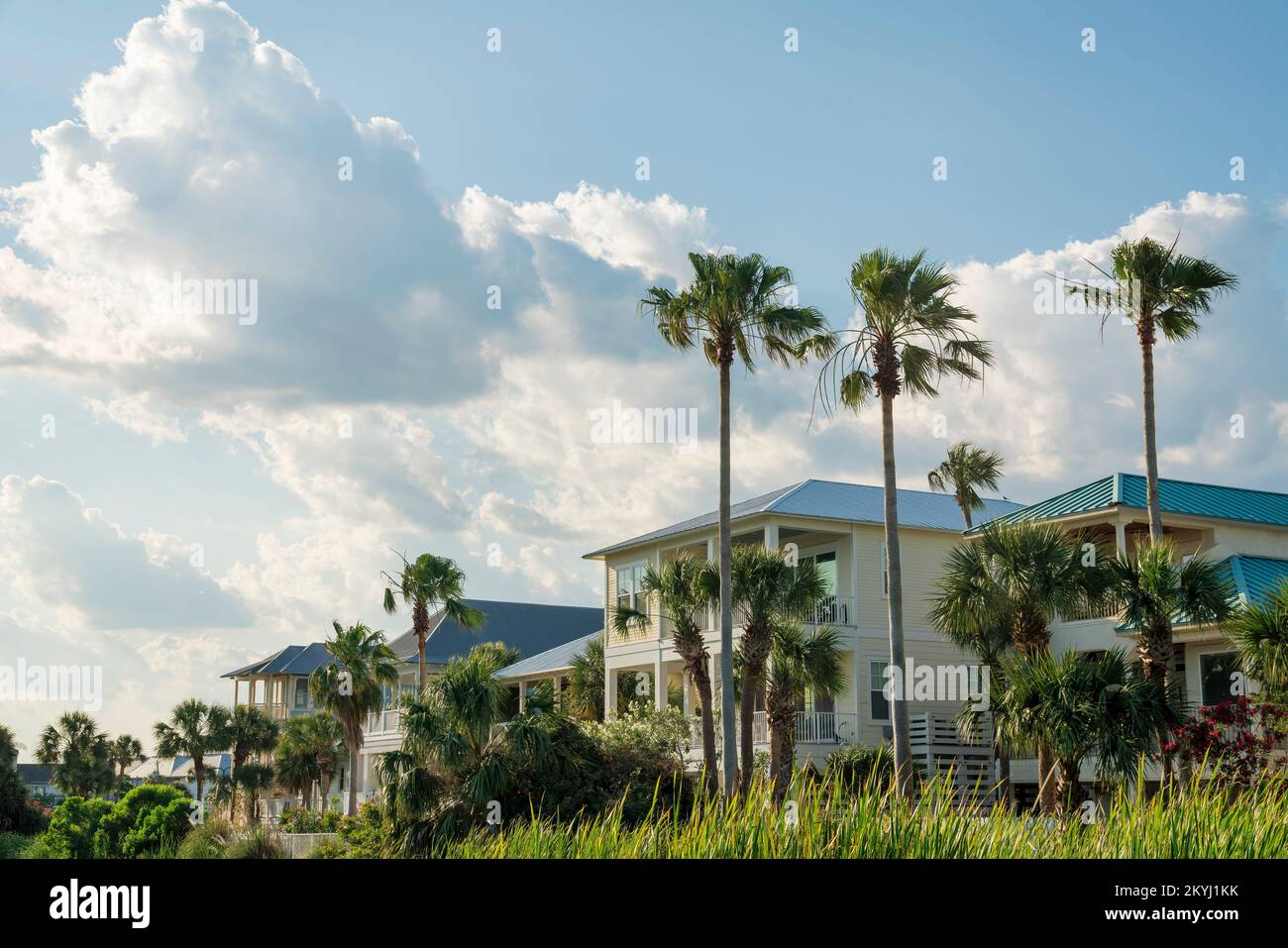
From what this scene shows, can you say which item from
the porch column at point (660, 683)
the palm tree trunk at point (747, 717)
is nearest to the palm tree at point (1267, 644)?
the palm tree trunk at point (747, 717)

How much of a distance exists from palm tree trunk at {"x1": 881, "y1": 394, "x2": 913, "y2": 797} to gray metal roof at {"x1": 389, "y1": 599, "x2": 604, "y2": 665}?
1645 inches

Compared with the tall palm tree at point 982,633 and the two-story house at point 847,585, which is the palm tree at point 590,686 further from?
the tall palm tree at point 982,633

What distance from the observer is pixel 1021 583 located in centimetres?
2458

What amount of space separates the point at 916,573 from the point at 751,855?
2734cm

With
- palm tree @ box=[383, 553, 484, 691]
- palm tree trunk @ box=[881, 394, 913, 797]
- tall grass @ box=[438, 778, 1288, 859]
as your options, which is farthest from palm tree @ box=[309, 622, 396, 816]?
tall grass @ box=[438, 778, 1288, 859]

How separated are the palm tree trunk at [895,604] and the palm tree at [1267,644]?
18.7 feet

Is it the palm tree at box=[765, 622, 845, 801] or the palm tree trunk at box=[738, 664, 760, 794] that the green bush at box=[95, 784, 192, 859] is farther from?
the palm tree at box=[765, 622, 845, 801]

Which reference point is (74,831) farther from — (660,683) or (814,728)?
(814,728)

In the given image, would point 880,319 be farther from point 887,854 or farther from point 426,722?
point 887,854

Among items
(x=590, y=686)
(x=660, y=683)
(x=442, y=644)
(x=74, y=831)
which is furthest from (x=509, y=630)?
(x=74, y=831)

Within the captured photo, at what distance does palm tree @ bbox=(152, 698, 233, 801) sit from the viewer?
192 ft

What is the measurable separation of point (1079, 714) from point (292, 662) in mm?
57740
